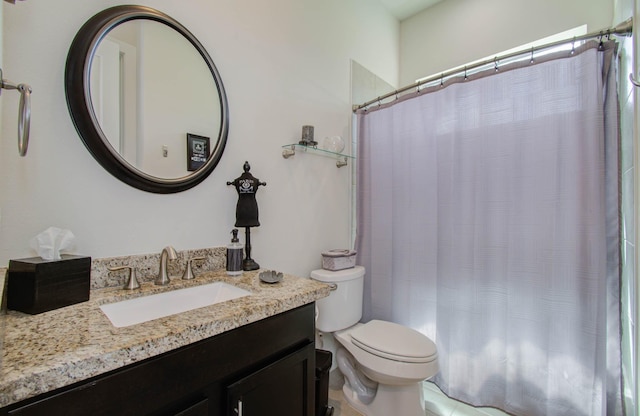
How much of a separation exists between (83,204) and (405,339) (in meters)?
1.51

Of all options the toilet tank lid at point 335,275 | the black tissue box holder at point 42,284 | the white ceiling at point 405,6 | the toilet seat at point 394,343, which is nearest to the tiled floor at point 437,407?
the toilet seat at point 394,343

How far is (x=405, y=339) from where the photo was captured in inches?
57.5

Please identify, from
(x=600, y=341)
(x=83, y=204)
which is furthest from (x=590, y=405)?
(x=83, y=204)

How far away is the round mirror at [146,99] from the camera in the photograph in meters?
0.92

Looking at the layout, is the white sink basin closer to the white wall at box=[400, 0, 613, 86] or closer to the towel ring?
the towel ring

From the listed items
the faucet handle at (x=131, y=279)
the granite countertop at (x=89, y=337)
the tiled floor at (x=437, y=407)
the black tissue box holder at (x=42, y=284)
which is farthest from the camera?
the tiled floor at (x=437, y=407)

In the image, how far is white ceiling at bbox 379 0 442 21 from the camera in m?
2.24

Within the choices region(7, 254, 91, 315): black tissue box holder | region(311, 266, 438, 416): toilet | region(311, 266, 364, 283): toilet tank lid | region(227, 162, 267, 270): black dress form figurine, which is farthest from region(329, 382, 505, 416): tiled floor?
region(7, 254, 91, 315): black tissue box holder

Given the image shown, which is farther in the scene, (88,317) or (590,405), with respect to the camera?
(590,405)

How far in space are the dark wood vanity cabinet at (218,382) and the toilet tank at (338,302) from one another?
24.8 inches

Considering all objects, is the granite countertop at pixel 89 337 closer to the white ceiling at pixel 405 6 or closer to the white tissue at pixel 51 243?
the white tissue at pixel 51 243

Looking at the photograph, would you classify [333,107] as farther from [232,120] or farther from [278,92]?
[232,120]

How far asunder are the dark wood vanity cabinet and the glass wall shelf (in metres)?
0.88

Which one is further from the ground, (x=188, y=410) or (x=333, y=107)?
(x=333, y=107)
